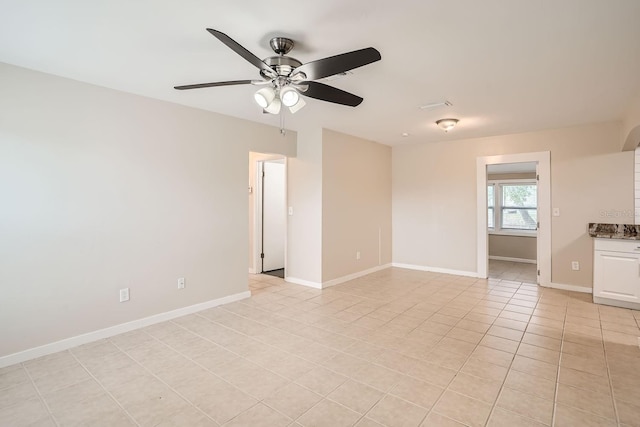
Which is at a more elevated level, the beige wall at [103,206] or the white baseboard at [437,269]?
the beige wall at [103,206]

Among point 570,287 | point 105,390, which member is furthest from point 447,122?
point 105,390

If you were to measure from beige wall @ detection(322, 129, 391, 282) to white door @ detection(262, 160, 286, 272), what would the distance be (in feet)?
4.19

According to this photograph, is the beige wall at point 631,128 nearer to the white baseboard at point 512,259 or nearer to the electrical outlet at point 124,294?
the white baseboard at point 512,259

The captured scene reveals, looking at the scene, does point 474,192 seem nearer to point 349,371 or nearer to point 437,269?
point 437,269

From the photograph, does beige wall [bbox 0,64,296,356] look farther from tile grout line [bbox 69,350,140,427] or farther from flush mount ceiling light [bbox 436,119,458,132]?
flush mount ceiling light [bbox 436,119,458,132]

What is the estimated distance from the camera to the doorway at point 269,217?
5.94 metres

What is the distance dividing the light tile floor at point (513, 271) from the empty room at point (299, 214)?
0.67ft

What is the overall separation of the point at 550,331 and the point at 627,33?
8.73 ft

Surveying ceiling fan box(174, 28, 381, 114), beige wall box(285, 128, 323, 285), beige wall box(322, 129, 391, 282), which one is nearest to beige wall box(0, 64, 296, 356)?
beige wall box(285, 128, 323, 285)

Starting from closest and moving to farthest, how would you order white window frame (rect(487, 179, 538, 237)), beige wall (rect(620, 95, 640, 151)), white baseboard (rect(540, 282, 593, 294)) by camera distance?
beige wall (rect(620, 95, 640, 151)) → white baseboard (rect(540, 282, 593, 294)) → white window frame (rect(487, 179, 538, 237))

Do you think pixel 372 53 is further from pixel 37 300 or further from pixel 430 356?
pixel 37 300

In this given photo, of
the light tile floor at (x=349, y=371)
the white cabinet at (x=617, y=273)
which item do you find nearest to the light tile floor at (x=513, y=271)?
the white cabinet at (x=617, y=273)

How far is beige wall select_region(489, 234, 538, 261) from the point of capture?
7.12m

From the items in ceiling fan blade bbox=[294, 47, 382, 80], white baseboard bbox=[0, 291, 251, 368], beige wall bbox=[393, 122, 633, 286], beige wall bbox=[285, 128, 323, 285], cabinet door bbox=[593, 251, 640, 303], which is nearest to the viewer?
ceiling fan blade bbox=[294, 47, 382, 80]
